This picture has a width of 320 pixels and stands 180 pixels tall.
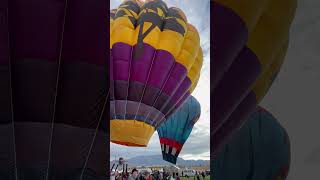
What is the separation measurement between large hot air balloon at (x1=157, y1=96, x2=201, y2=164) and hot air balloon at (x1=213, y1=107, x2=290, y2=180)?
8.94ft

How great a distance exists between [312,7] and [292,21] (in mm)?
618

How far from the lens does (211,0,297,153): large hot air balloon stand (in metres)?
3.67

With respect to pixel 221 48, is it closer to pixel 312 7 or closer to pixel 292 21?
pixel 292 21

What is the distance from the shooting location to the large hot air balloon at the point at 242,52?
367cm

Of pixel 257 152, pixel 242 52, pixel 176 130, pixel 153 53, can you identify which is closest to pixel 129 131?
pixel 153 53

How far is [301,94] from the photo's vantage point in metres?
5.80

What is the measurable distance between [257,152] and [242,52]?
4.85 ft
